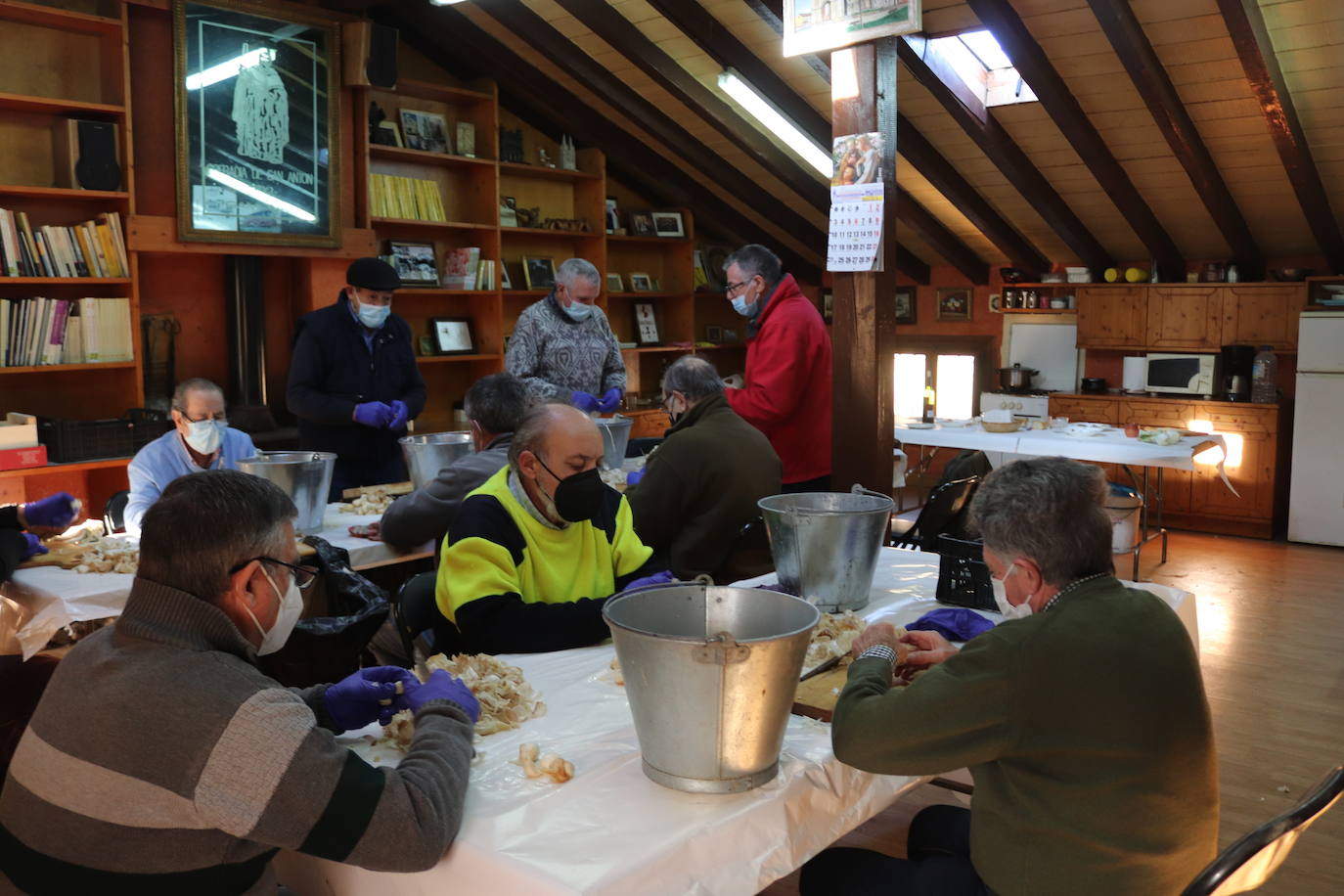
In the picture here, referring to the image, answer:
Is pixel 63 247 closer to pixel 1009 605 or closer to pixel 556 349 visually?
pixel 556 349

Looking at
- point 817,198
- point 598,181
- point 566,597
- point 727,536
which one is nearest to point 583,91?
point 598,181

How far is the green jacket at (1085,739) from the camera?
145cm

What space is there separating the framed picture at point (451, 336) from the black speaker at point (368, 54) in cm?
159

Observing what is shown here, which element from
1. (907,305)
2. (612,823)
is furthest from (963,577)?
(907,305)

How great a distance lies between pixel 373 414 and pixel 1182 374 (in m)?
5.66

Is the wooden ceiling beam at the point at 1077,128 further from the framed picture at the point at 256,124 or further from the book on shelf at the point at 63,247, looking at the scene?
the book on shelf at the point at 63,247

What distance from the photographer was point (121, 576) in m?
2.81

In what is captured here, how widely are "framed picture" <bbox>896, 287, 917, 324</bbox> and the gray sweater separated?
26.1 feet

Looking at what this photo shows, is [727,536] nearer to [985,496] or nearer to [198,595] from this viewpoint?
[985,496]

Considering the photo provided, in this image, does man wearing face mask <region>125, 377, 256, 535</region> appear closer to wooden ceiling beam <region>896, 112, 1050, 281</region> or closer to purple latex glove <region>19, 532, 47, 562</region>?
purple latex glove <region>19, 532, 47, 562</region>

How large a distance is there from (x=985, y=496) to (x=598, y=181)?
255 inches

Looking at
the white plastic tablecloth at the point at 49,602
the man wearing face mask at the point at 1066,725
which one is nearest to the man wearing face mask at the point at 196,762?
the man wearing face mask at the point at 1066,725

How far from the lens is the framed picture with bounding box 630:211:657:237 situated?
8.09m

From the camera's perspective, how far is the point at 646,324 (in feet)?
27.6
